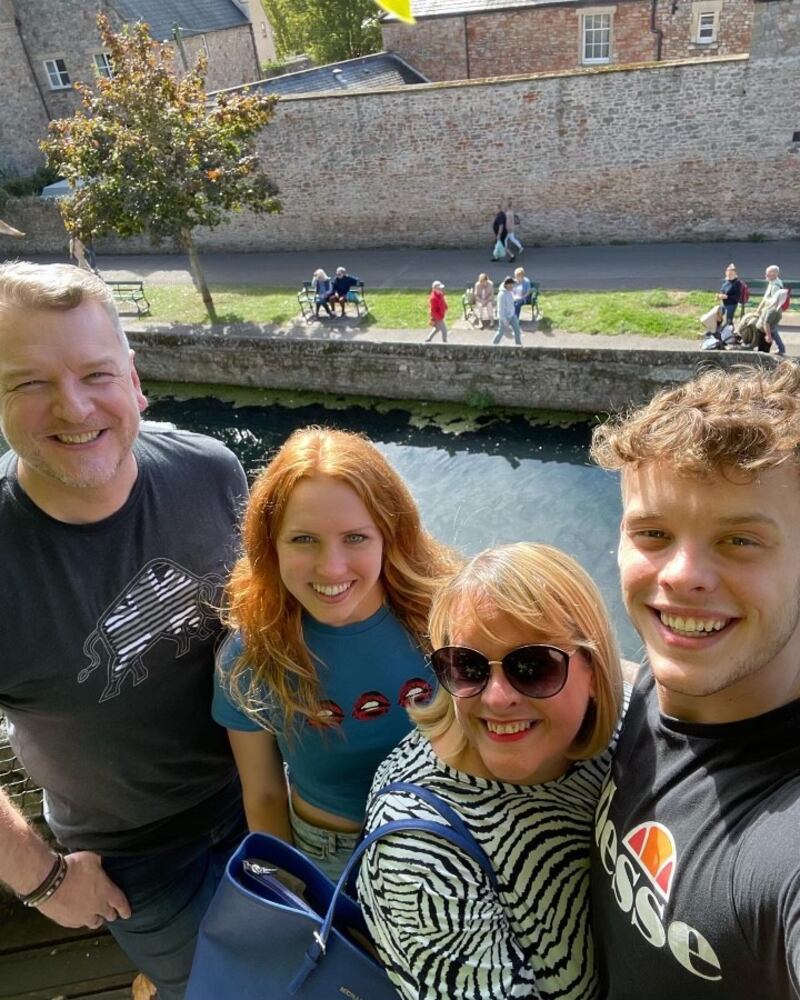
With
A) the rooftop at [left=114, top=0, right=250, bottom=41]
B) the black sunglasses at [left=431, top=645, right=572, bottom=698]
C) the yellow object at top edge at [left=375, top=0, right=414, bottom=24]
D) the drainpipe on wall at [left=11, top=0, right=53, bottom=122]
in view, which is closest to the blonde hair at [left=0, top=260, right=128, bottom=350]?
the yellow object at top edge at [left=375, top=0, right=414, bottom=24]

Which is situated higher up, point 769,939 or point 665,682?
point 665,682

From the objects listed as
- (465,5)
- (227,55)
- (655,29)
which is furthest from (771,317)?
(227,55)

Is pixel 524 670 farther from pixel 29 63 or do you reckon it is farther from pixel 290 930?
pixel 29 63

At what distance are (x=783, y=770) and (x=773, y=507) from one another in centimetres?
41

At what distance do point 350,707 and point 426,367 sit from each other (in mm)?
10074

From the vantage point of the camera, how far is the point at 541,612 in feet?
4.40

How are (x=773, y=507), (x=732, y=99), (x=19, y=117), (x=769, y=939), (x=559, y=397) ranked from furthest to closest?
(x=19, y=117), (x=732, y=99), (x=559, y=397), (x=773, y=507), (x=769, y=939)

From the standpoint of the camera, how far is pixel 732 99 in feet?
46.1

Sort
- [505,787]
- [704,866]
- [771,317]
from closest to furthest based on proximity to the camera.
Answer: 1. [704,866]
2. [505,787]
3. [771,317]

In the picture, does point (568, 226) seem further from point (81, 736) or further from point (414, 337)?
point (81, 736)

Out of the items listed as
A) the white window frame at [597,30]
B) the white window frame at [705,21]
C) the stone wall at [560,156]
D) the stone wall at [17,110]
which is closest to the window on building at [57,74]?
the stone wall at [17,110]

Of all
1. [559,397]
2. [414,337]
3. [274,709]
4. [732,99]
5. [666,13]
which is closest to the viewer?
[274,709]

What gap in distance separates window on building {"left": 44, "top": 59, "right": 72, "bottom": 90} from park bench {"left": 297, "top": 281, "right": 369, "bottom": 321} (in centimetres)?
1644

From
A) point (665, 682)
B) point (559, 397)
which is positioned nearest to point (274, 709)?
point (665, 682)
